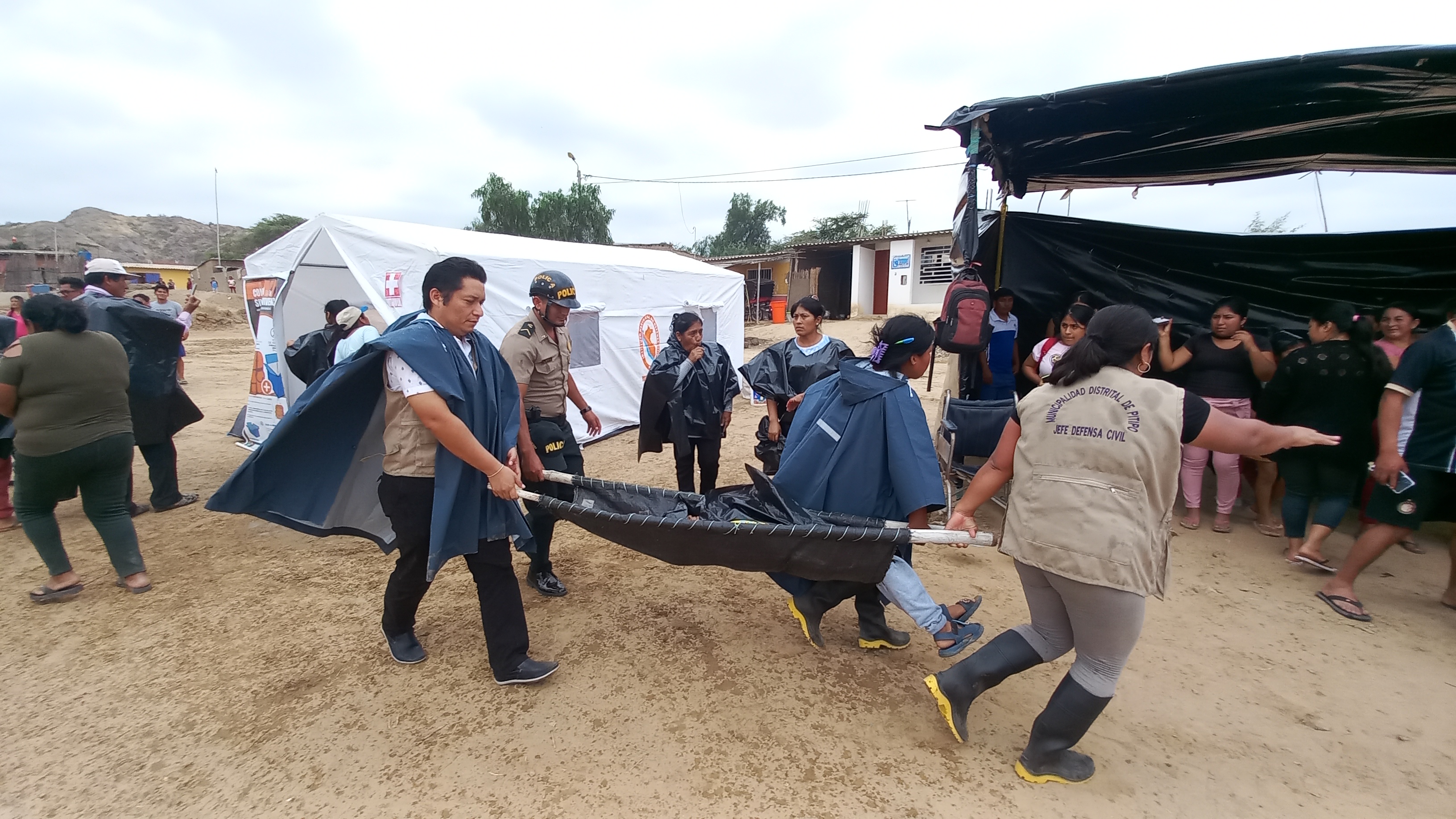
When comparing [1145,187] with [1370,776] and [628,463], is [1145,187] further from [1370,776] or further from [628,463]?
[628,463]

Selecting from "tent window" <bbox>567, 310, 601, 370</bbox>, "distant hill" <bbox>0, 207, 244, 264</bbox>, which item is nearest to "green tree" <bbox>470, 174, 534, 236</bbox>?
"tent window" <bbox>567, 310, 601, 370</bbox>

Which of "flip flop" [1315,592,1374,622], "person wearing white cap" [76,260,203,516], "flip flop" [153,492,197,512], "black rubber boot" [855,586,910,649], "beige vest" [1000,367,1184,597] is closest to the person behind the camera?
"beige vest" [1000,367,1184,597]

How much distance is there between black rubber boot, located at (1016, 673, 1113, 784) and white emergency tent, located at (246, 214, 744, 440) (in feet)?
16.2

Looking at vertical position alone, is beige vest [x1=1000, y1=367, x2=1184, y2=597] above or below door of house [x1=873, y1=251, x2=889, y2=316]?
below

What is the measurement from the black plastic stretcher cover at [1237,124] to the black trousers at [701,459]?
2.72m

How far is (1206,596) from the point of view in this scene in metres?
3.58

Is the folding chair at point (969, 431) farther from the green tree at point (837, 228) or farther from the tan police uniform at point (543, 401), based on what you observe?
the green tree at point (837, 228)

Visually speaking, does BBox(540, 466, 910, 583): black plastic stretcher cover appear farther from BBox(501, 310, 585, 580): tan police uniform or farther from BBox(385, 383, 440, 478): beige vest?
BBox(501, 310, 585, 580): tan police uniform

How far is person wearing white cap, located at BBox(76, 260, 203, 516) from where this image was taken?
→ 14.7 ft

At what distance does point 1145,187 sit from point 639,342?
19.1 ft

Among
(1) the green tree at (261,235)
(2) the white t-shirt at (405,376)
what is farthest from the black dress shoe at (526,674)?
(1) the green tree at (261,235)

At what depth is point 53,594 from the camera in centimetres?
345

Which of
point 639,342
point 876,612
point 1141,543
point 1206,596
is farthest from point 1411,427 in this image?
point 639,342

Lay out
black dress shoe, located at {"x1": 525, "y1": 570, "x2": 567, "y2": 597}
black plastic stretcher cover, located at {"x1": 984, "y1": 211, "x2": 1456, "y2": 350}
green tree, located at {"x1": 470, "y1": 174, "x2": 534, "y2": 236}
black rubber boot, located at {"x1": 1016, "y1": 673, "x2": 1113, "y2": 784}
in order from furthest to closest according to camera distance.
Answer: green tree, located at {"x1": 470, "y1": 174, "x2": 534, "y2": 236} < black plastic stretcher cover, located at {"x1": 984, "y1": 211, "x2": 1456, "y2": 350} < black dress shoe, located at {"x1": 525, "y1": 570, "x2": 567, "y2": 597} < black rubber boot, located at {"x1": 1016, "y1": 673, "x2": 1113, "y2": 784}
